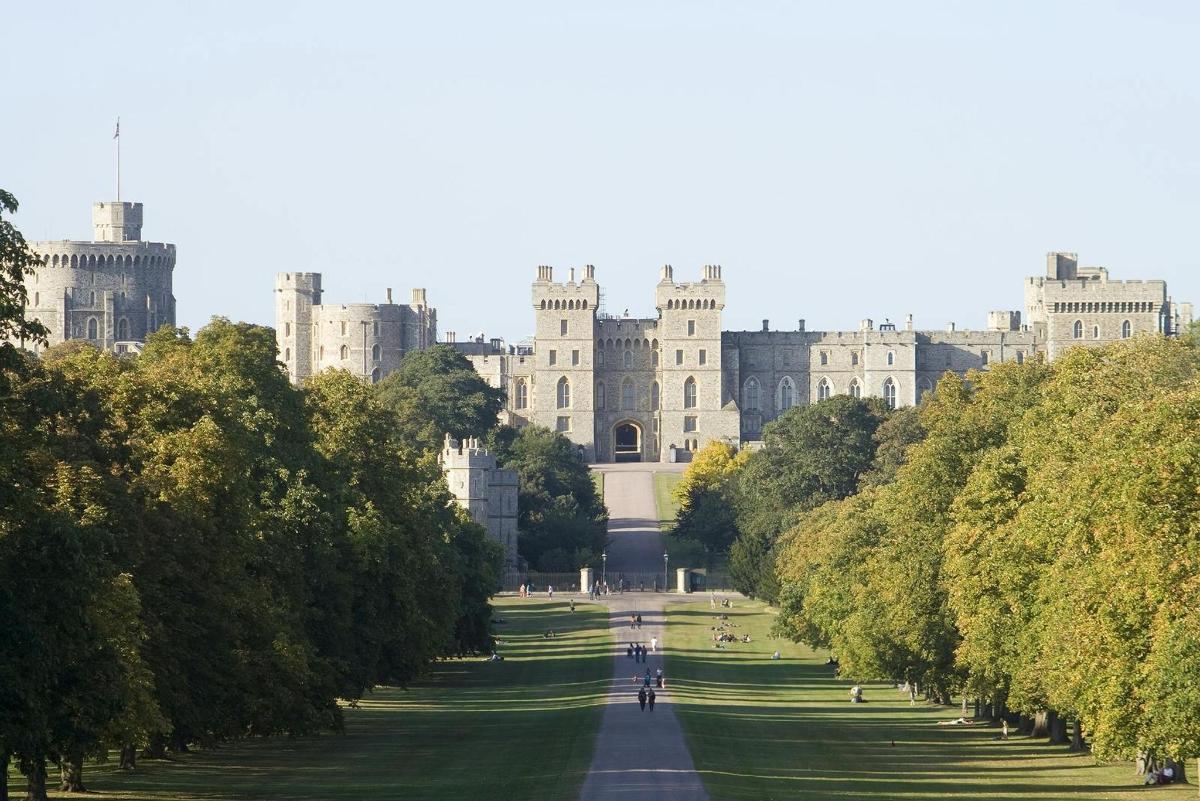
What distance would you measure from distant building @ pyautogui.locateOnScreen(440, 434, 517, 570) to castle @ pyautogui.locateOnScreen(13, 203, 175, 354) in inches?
2138

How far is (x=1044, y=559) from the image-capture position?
138 feet

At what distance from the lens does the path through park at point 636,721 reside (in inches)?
1406

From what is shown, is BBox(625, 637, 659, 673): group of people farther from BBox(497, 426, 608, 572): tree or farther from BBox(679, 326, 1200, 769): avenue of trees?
BBox(497, 426, 608, 572): tree

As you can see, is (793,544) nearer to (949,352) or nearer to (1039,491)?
(1039,491)

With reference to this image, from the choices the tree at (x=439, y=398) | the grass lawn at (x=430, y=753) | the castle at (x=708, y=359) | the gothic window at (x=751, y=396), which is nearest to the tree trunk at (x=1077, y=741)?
the grass lawn at (x=430, y=753)

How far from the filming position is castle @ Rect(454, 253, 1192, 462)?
467 feet

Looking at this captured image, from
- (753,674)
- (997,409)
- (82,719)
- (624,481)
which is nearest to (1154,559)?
(82,719)

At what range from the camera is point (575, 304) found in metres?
143

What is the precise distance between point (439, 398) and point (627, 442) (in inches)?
1215

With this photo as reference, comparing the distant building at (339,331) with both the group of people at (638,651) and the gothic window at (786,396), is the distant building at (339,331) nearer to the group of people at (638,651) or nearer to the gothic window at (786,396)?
the gothic window at (786,396)

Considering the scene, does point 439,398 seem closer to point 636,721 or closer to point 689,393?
point 689,393

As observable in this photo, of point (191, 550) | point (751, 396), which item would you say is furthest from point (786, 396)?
point (191, 550)

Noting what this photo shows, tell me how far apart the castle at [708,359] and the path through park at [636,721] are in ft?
95.0

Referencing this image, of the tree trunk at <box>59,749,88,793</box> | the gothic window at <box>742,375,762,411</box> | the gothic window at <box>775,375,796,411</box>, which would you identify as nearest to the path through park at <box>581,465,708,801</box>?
the tree trunk at <box>59,749,88,793</box>
